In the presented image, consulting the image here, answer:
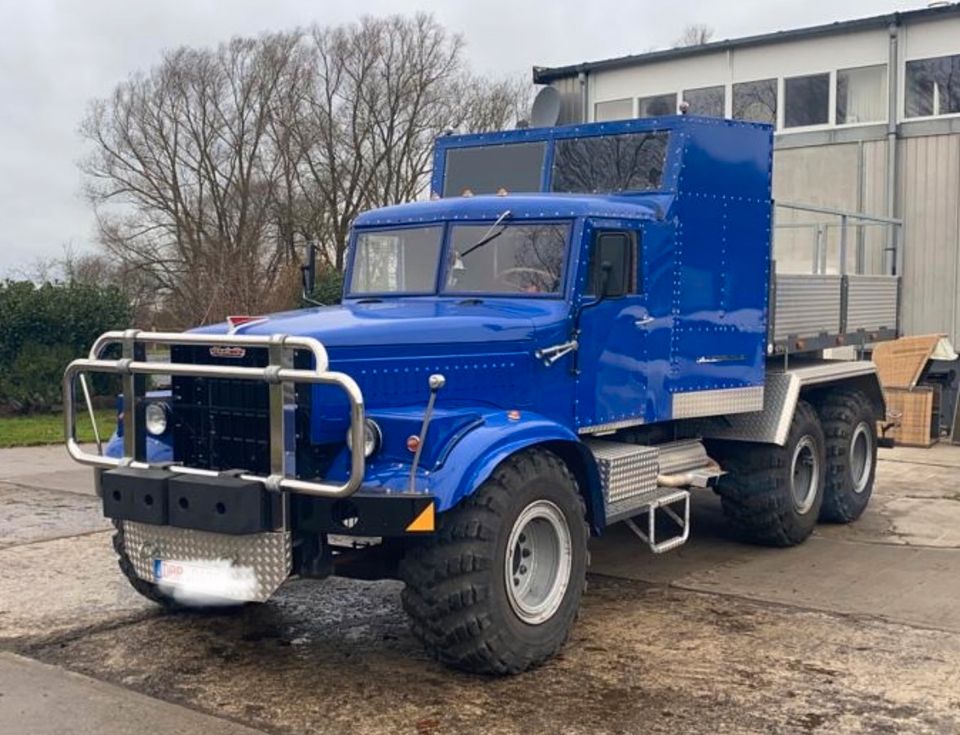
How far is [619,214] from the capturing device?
658 cm

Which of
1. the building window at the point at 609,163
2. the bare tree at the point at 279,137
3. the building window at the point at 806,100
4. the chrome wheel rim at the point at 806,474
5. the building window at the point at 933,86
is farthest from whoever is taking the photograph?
the bare tree at the point at 279,137

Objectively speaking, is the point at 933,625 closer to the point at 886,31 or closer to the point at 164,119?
the point at 886,31

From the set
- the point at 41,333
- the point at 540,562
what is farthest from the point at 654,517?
the point at 41,333

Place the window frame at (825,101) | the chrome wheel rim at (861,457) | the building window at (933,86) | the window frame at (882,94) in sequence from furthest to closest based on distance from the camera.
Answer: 1. the window frame at (825,101)
2. the window frame at (882,94)
3. the building window at (933,86)
4. the chrome wheel rim at (861,457)

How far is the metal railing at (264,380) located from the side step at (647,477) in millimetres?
1956

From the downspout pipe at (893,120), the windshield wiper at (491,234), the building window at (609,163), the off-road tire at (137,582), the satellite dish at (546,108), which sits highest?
the downspout pipe at (893,120)

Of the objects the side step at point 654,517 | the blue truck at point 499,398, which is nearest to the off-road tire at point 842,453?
the blue truck at point 499,398

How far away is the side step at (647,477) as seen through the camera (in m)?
6.38

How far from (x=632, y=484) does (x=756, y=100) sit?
1294cm

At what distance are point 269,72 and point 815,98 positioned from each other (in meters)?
19.0

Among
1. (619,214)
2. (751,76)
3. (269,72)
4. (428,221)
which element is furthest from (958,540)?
(269,72)

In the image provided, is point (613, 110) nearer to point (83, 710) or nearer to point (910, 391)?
point (910, 391)

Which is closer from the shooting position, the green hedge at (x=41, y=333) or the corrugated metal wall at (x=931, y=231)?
the corrugated metal wall at (x=931, y=231)

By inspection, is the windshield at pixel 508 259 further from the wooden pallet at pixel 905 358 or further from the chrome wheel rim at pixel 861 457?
the wooden pallet at pixel 905 358
